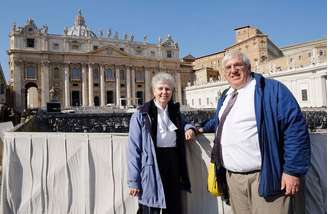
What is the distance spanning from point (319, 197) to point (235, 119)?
111 cm

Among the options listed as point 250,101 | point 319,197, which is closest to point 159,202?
point 250,101

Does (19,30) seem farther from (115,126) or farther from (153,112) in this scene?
(153,112)

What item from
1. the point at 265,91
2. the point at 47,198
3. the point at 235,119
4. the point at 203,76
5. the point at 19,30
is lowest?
the point at 47,198

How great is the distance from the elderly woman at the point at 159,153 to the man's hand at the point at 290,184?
885mm

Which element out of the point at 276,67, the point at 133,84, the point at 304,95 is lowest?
the point at 304,95

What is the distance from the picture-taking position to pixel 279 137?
2.25 metres

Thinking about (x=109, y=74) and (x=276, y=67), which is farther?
(x=109, y=74)

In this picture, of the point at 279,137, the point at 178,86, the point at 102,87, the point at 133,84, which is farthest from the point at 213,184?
the point at 178,86

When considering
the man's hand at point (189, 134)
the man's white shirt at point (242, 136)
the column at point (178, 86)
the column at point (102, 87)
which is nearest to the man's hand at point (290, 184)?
the man's white shirt at point (242, 136)

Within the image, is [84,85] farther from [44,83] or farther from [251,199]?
[251,199]

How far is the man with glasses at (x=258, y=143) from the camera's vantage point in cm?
218

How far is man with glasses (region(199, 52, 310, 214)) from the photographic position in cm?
218

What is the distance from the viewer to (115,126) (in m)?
16.9

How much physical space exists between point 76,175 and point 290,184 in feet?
6.92
